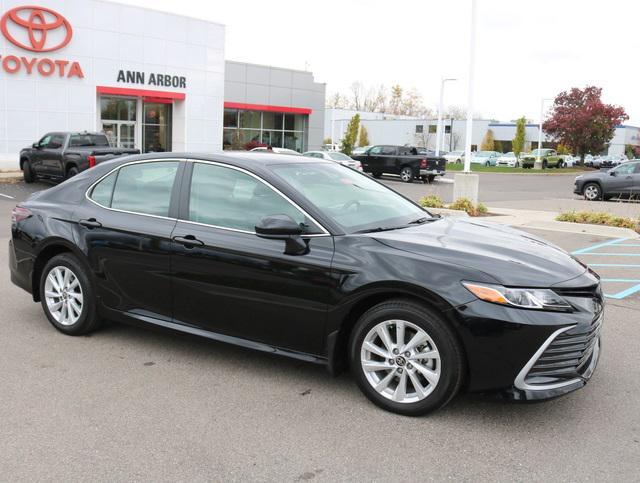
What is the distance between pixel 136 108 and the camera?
106 ft

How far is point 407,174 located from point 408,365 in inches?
1101

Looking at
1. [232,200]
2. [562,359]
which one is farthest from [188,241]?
[562,359]

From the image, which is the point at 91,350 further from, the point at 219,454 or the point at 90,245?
the point at 219,454

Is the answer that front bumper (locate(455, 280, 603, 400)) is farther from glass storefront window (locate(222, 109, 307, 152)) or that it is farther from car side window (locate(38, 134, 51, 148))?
glass storefront window (locate(222, 109, 307, 152))

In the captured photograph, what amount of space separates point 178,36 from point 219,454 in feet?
102

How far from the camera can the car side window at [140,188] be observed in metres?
4.96

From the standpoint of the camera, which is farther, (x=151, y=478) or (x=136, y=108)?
(x=136, y=108)

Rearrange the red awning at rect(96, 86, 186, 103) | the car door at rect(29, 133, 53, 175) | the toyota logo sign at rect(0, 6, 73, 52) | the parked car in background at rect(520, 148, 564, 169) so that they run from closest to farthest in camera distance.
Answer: the car door at rect(29, 133, 53, 175)
the toyota logo sign at rect(0, 6, 73, 52)
the red awning at rect(96, 86, 186, 103)
the parked car in background at rect(520, 148, 564, 169)

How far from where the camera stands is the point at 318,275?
4109 mm

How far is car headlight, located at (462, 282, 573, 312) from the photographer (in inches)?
144

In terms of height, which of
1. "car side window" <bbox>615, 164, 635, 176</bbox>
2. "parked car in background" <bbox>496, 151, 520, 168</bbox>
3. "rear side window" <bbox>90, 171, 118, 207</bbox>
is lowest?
"rear side window" <bbox>90, 171, 118, 207</bbox>

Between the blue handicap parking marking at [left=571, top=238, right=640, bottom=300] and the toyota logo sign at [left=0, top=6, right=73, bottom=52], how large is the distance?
2436 cm

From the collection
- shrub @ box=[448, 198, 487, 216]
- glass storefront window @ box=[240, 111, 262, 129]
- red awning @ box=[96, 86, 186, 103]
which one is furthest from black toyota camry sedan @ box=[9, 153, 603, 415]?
glass storefront window @ box=[240, 111, 262, 129]

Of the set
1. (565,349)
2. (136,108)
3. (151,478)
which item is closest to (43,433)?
(151,478)
